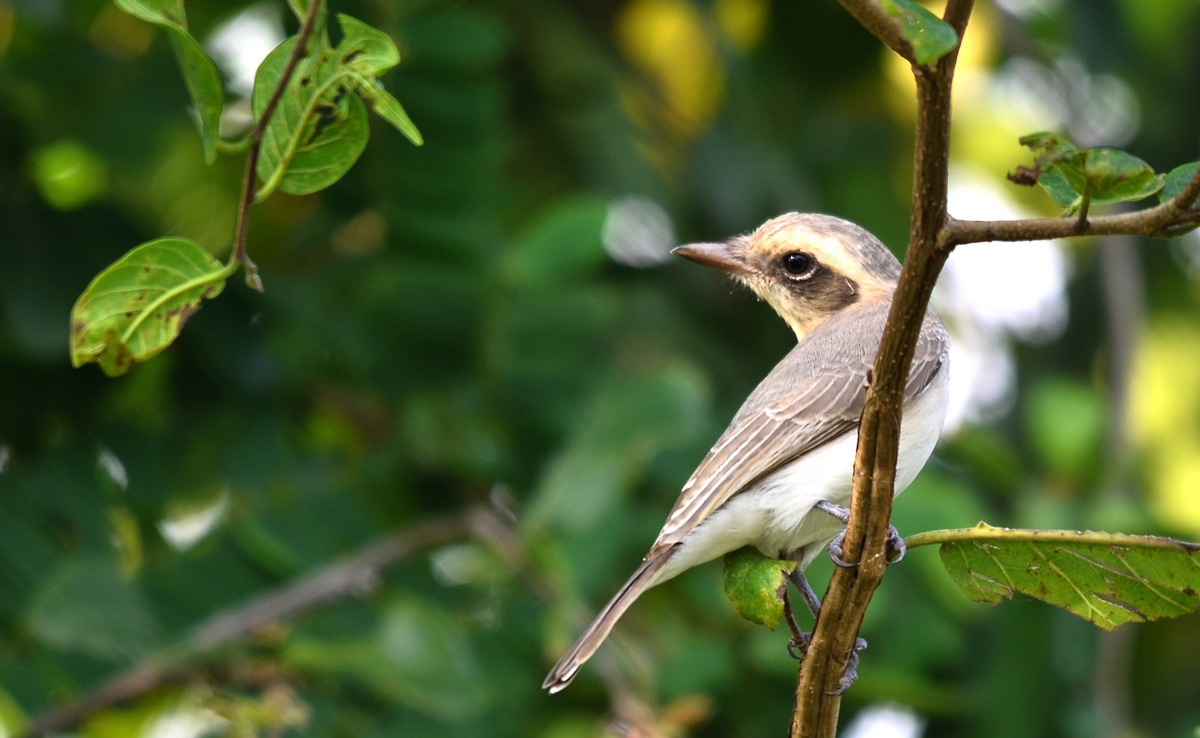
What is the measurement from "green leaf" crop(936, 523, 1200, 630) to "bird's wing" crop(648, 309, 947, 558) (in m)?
0.98

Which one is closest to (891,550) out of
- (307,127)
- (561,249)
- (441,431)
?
(307,127)

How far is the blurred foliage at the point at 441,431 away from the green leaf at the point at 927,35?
2.56m

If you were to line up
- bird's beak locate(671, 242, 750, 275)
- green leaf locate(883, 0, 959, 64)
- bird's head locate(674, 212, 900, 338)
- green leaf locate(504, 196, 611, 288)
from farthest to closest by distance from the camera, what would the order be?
1. green leaf locate(504, 196, 611, 288)
2. bird's head locate(674, 212, 900, 338)
3. bird's beak locate(671, 242, 750, 275)
4. green leaf locate(883, 0, 959, 64)

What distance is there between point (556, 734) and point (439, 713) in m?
0.77

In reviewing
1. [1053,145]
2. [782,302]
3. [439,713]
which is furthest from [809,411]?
[1053,145]

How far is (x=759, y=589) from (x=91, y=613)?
7.04 ft

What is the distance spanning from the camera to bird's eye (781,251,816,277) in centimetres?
401

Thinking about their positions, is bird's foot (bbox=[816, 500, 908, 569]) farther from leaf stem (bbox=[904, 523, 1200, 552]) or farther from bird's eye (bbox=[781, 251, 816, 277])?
bird's eye (bbox=[781, 251, 816, 277])

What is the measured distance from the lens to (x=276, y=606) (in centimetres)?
438

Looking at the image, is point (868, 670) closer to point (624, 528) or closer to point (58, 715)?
point (624, 528)

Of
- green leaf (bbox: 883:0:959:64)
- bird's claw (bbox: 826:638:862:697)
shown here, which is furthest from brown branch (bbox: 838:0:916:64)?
bird's claw (bbox: 826:638:862:697)

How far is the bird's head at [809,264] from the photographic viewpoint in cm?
395

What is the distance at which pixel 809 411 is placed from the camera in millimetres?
3518

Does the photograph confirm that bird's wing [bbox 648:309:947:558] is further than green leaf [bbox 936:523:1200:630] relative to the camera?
Yes
